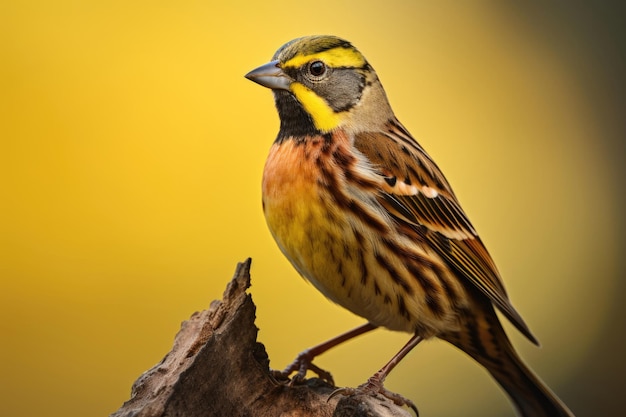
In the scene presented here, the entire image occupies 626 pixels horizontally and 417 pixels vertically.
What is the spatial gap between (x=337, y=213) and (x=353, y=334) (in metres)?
0.72

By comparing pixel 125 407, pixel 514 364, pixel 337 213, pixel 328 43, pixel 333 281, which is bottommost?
pixel 514 364

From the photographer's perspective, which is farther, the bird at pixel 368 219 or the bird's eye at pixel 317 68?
the bird's eye at pixel 317 68

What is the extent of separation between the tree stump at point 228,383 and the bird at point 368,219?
17 centimetres

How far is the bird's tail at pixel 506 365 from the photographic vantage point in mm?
3455

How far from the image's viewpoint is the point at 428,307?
329 cm

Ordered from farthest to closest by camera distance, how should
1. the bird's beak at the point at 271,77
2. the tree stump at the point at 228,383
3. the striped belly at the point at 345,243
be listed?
1. the bird's beak at the point at 271,77
2. the striped belly at the point at 345,243
3. the tree stump at the point at 228,383

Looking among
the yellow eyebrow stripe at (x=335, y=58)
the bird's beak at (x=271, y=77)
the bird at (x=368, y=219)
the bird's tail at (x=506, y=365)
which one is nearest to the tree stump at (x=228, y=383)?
the bird at (x=368, y=219)

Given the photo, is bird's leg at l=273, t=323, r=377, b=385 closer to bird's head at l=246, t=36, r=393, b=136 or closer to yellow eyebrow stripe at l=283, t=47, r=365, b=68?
bird's head at l=246, t=36, r=393, b=136

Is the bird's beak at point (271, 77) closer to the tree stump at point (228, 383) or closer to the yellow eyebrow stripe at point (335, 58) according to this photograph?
the yellow eyebrow stripe at point (335, 58)

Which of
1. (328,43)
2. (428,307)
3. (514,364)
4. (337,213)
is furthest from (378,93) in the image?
(514,364)

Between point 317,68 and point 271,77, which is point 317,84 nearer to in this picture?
point 317,68

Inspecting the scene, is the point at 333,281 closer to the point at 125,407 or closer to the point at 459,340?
the point at 459,340

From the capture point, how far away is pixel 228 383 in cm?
281

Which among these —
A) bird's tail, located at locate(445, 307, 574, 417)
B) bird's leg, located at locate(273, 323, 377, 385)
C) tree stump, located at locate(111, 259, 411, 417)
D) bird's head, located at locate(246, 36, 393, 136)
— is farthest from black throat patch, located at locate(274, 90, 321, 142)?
bird's tail, located at locate(445, 307, 574, 417)
